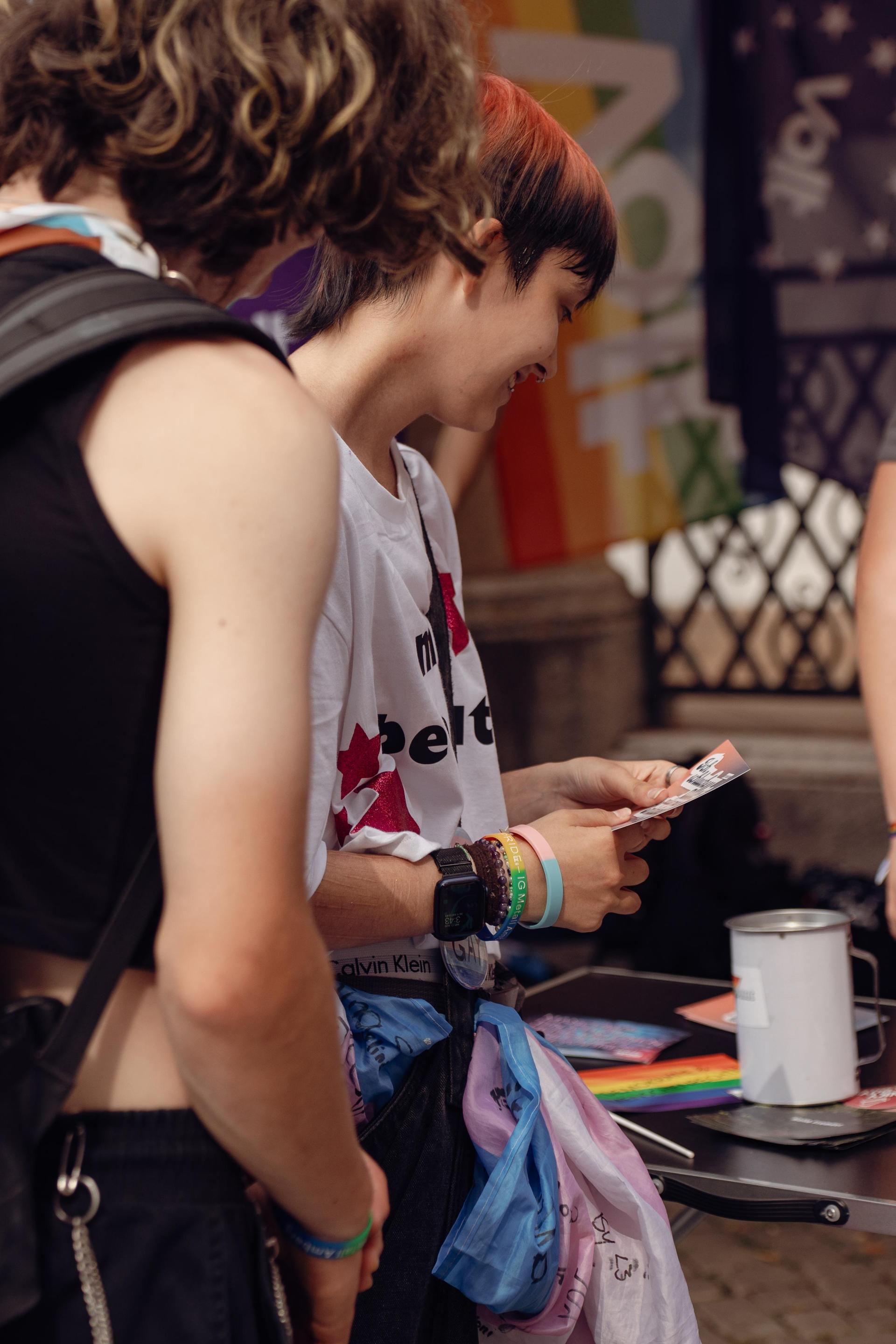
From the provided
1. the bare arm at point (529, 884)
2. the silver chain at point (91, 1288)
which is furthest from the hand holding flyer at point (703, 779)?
the silver chain at point (91, 1288)

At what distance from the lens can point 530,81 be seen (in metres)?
3.70

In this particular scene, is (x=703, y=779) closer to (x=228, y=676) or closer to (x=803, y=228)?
(x=228, y=676)

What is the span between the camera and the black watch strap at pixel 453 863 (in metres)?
1.33

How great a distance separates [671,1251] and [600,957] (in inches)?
100

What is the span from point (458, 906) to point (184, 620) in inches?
24.6

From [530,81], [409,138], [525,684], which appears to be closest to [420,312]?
[409,138]

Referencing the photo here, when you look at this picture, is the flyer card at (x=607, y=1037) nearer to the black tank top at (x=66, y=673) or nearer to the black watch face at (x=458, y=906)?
the black watch face at (x=458, y=906)

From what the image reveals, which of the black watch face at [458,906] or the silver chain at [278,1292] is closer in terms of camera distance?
the silver chain at [278,1292]

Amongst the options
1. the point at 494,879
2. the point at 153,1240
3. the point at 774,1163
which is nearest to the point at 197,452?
the point at 153,1240

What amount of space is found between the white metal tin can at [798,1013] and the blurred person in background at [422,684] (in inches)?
10.1

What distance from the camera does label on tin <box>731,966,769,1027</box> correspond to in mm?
1661

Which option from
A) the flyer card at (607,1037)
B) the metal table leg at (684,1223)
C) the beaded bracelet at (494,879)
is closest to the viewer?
the beaded bracelet at (494,879)

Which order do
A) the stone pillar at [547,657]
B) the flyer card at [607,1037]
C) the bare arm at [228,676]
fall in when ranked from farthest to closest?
the stone pillar at [547,657], the flyer card at [607,1037], the bare arm at [228,676]

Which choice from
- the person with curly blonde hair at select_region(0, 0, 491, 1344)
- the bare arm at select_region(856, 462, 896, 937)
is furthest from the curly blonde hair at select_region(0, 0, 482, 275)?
the bare arm at select_region(856, 462, 896, 937)
